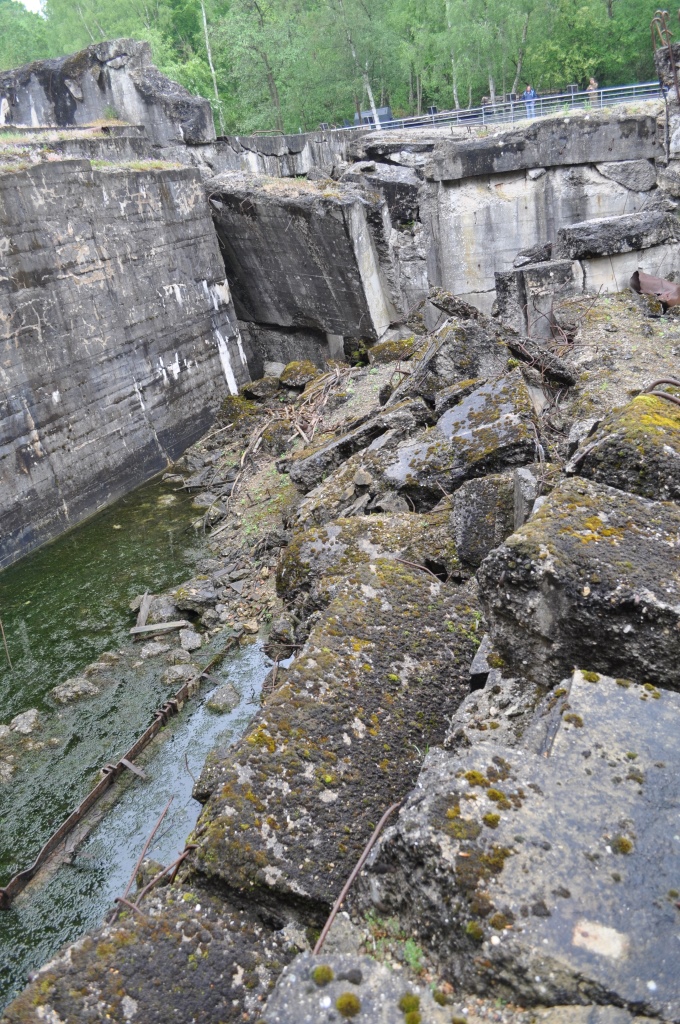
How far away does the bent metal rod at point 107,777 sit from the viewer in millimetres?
4750

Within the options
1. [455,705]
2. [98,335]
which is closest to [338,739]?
[455,705]

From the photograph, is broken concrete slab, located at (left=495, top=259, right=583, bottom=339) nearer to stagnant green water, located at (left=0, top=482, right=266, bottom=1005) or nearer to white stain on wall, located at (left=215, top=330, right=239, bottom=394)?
stagnant green water, located at (left=0, top=482, right=266, bottom=1005)

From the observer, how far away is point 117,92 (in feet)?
46.5

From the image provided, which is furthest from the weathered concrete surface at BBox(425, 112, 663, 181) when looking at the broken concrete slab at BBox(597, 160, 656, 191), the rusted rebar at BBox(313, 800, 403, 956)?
the rusted rebar at BBox(313, 800, 403, 956)

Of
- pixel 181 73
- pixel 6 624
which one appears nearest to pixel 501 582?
pixel 6 624

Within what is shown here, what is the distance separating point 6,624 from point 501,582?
6598 millimetres

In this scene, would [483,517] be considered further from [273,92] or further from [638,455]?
[273,92]

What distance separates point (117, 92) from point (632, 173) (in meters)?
9.83

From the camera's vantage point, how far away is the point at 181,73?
25531mm

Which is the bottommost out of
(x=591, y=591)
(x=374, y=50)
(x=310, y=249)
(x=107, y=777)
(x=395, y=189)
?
(x=107, y=777)

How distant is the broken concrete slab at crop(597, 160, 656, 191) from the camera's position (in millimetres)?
13461

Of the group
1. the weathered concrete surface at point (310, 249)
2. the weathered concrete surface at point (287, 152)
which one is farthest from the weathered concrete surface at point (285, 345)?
the weathered concrete surface at point (287, 152)

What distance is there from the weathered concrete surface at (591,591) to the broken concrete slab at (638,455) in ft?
1.09

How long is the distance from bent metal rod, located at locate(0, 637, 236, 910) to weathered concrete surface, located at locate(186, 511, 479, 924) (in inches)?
92.5
